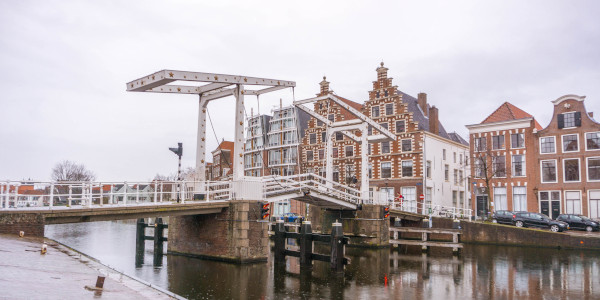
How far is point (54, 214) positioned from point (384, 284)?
10.4 meters

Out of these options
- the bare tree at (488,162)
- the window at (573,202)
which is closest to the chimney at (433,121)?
the bare tree at (488,162)

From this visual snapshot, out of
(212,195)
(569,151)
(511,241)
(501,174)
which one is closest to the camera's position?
(212,195)

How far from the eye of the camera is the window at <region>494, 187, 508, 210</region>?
117ft

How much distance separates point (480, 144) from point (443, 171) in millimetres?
4954

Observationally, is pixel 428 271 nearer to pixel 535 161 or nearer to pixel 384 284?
pixel 384 284

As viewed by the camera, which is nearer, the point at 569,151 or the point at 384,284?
the point at 384,284

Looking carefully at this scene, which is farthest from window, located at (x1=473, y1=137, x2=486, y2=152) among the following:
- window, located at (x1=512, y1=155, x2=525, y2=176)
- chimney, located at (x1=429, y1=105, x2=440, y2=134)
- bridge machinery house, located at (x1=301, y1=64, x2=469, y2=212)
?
chimney, located at (x1=429, y1=105, x2=440, y2=134)

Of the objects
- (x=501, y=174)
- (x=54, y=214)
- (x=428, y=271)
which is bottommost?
(x=428, y=271)

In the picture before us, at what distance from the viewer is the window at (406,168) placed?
38750mm

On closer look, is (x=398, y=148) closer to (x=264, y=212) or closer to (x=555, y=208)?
(x=555, y=208)

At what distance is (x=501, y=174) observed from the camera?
116 feet

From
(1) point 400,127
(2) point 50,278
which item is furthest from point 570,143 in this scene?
(2) point 50,278

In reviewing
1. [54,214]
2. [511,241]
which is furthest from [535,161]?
[54,214]

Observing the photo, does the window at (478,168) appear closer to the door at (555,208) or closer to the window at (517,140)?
the window at (517,140)
